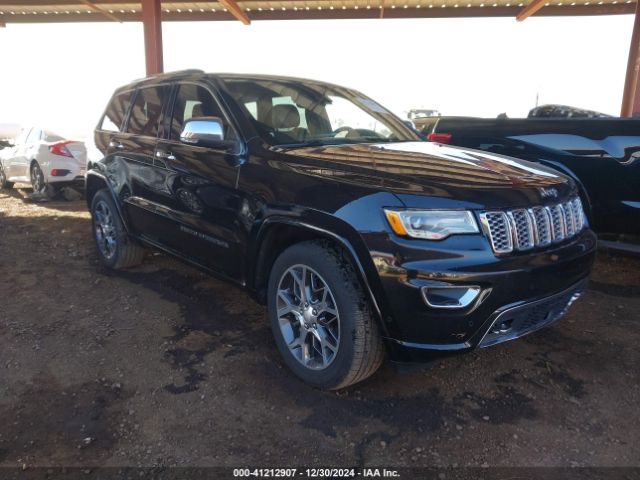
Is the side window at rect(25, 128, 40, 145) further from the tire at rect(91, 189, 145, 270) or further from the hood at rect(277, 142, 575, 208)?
the hood at rect(277, 142, 575, 208)

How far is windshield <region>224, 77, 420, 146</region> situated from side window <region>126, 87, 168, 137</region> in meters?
0.87

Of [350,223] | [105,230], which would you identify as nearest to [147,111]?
[105,230]

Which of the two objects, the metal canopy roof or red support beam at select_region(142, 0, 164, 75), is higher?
the metal canopy roof

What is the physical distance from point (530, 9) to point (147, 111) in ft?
33.9

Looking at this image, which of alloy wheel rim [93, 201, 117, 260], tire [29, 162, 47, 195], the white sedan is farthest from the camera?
tire [29, 162, 47, 195]

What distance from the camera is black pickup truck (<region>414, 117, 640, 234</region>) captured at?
4.19 metres

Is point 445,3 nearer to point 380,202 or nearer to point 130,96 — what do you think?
point 130,96

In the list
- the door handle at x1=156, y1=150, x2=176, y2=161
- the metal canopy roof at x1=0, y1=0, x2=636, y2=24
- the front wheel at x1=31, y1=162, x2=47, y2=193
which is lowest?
the front wheel at x1=31, y1=162, x2=47, y2=193

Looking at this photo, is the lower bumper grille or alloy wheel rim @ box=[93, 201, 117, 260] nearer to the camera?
the lower bumper grille

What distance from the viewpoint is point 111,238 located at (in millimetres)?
4887

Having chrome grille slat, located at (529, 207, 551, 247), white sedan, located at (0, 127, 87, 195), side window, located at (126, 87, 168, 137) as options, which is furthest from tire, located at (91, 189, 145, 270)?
white sedan, located at (0, 127, 87, 195)

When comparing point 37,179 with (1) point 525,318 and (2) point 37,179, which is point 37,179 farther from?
(1) point 525,318

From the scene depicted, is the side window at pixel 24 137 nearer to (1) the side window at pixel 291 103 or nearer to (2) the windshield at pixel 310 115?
(2) the windshield at pixel 310 115

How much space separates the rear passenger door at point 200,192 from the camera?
3.15 meters
